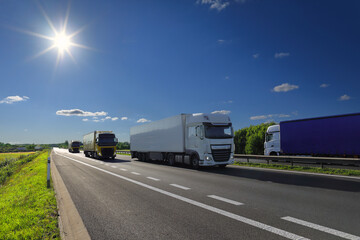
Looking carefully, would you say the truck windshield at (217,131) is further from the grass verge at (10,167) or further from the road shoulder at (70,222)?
the grass verge at (10,167)

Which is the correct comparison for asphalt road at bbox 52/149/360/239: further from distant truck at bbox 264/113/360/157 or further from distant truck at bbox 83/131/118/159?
distant truck at bbox 83/131/118/159

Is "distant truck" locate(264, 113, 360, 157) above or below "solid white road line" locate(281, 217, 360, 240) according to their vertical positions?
above

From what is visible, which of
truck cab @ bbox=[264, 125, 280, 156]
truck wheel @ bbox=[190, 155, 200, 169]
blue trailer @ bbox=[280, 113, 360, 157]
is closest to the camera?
truck wheel @ bbox=[190, 155, 200, 169]

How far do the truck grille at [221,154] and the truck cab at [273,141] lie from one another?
8124 millimetres

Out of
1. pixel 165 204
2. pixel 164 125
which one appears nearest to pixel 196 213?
pixel 165 204

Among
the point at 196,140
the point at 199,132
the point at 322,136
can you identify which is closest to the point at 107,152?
the point at 196,140

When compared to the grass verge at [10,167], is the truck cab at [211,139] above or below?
above

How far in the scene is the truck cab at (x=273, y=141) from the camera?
806 inches

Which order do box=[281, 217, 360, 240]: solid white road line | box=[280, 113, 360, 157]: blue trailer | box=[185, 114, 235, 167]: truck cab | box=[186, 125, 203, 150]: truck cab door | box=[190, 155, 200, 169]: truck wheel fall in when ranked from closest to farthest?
box=[281, 217, 360, 240]: solid white road line → box=[185, 114, 235, 167]: truck cab → box=[186, 125, 203, 150]: truck cab door → box=[190, 155, 200, 169]: truck wheel → box=[280, 113, 360, 157]: blue trailer

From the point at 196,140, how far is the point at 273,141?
31.3ft

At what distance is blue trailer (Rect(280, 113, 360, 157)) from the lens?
15031mm

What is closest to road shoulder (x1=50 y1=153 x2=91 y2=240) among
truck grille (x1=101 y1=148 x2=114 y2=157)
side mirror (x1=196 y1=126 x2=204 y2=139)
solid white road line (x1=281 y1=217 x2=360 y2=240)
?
solid white road line (x1=281 y1=217 x2=360 y2=240)

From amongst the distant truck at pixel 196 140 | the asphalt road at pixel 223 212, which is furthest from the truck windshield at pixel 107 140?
the asphalt road at pixel 223 212

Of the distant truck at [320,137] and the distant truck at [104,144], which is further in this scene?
the distant truck at [104,144]
